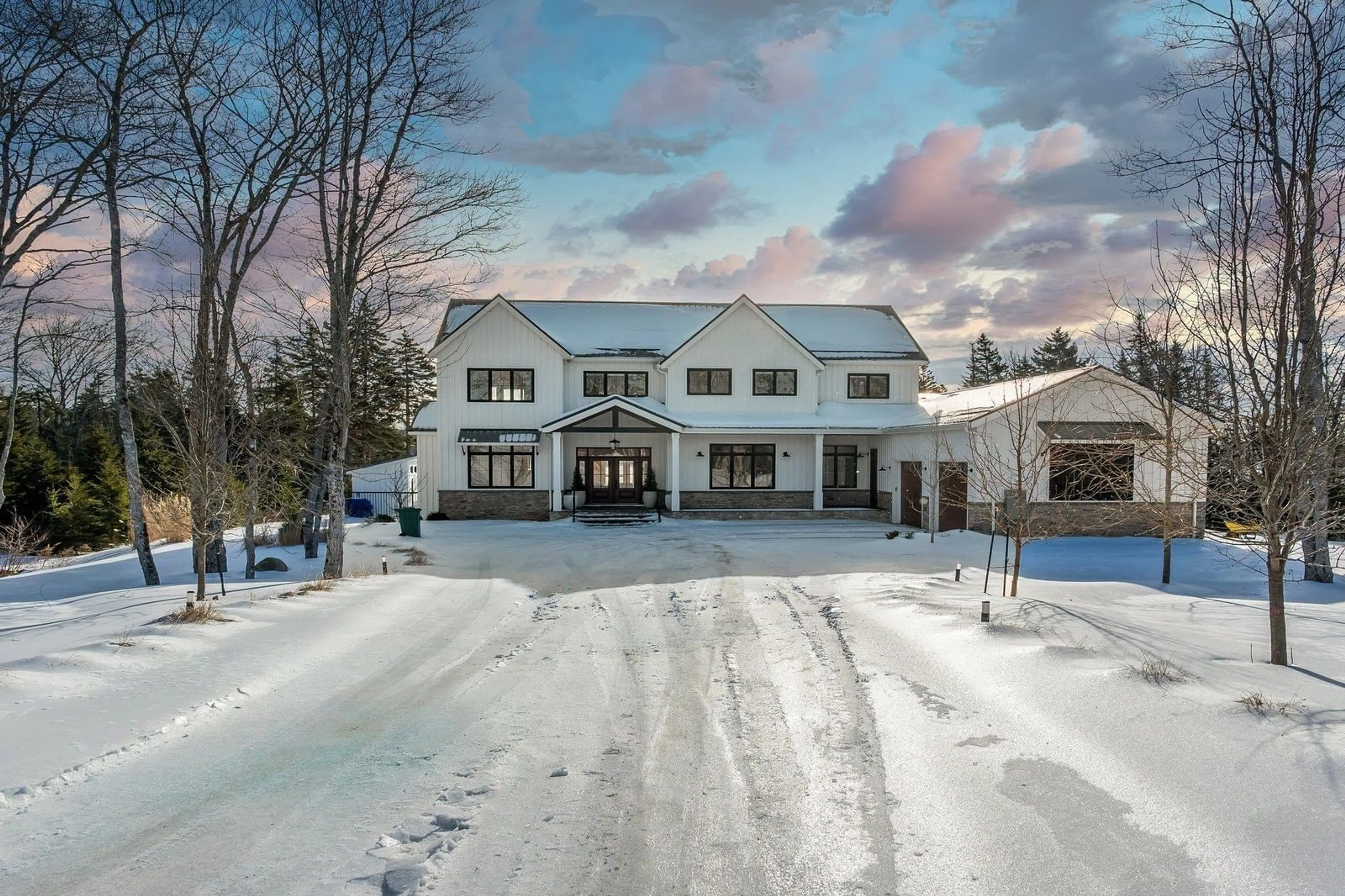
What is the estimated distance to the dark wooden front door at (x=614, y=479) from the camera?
26.8 metres

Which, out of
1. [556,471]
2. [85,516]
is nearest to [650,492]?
[556,471]

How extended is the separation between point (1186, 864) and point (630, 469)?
23292 mm

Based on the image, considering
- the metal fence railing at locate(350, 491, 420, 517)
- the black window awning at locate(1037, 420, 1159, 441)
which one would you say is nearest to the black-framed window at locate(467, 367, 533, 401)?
the metal fence railing at locate(350, 491, 420, 517)

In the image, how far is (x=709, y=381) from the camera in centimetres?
2644

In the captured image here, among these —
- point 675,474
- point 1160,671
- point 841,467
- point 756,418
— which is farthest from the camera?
point 841,467

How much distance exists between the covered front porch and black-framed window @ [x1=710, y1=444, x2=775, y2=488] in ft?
0.08

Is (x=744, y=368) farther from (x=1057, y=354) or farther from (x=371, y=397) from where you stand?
(x=1057, y=354)

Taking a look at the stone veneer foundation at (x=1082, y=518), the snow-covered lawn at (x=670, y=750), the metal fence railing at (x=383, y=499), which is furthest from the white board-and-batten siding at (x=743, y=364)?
the snow-covered lawn at (x=670, y=750)

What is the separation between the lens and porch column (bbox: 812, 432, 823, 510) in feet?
83.4

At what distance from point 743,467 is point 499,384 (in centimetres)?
926

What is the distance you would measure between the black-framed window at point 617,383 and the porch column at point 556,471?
2359 mm

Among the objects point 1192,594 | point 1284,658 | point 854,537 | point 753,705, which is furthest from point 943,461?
point 753,705

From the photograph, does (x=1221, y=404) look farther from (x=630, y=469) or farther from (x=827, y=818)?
(x=630, y=469)

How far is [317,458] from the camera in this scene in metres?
16.5
